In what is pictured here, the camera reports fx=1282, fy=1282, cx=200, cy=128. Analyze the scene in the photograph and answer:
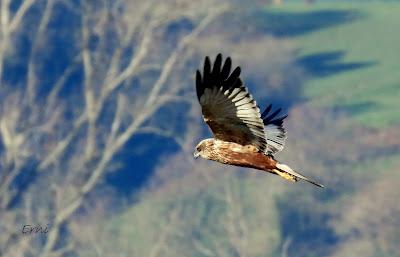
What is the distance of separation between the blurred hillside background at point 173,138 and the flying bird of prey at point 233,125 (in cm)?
1798

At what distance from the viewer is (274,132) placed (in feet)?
33.4

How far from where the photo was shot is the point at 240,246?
27859 millimetres

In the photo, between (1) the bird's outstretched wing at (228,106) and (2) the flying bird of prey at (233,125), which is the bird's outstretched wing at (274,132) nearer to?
(2) the flying bird of prey at (233,125)

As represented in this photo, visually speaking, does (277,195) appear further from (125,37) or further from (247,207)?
(125,37)

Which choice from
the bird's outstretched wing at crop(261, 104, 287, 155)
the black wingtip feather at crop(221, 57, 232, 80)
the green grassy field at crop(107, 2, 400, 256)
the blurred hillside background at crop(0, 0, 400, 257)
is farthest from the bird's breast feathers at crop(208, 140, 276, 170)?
the green grassy field at crop(107, 2, 400, 256)

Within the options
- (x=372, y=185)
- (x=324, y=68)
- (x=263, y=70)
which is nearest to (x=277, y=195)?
(x=372, y=185)

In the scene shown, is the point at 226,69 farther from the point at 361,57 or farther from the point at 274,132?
the point at 361,57

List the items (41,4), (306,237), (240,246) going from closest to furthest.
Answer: (240,246) < (306,237) < (41,4)

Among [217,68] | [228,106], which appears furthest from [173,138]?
[217,68]

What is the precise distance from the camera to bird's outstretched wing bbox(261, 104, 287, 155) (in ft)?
32.3

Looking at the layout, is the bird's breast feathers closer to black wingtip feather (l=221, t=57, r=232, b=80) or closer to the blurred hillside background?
black wingtip feather (l=221, t=57, r=232, b=80)

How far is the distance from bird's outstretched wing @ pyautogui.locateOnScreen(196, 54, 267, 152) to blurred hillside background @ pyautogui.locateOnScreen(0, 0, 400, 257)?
18060 millimetres

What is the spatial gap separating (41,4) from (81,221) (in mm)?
8281

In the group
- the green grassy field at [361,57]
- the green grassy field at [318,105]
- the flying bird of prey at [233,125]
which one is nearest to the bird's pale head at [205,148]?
the flying bird of prey at [233,125]
